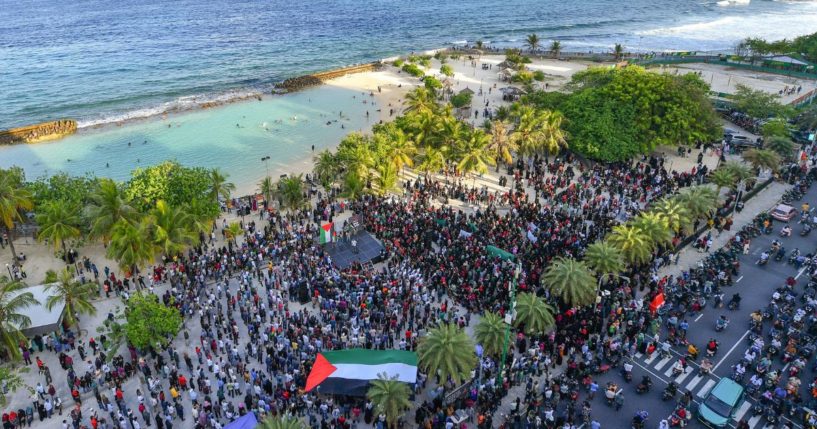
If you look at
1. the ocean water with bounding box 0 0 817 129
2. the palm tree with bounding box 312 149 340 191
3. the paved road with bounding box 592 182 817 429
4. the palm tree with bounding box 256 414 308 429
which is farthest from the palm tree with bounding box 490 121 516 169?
the ocean water with bounding box 0 0 817 129

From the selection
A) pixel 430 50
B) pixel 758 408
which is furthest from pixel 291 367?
pixel 430 50

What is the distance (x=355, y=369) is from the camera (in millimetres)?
22734

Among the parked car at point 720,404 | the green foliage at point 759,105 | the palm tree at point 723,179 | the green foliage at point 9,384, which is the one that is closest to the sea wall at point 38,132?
the green foliage at point 9,384

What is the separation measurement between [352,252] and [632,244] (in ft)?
53.1

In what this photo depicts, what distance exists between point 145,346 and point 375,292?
439 inches

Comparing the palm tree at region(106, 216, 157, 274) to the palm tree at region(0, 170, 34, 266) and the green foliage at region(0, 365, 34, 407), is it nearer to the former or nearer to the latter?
the palm tree at region(0, 170, 34, 266)

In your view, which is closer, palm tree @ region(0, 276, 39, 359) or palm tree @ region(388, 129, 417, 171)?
palm tree @ region(0, 276, 39, 359)

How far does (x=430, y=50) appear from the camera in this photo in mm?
104438

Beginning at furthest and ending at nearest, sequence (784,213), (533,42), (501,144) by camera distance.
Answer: (533,42) → (501,144) → (784,213)

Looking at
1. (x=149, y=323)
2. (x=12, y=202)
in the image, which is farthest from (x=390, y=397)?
(x=12, y=202)

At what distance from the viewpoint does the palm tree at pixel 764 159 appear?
140ft

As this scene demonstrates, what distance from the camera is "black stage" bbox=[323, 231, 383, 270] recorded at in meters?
32.5

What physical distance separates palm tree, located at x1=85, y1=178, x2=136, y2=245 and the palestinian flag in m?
11.3

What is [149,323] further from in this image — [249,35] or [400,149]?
[249,35]
